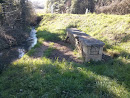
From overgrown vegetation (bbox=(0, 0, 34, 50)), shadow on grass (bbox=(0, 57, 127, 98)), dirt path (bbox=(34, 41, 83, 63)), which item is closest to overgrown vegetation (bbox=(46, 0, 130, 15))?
dirt path (bbox=(34, 41, 83, 63))

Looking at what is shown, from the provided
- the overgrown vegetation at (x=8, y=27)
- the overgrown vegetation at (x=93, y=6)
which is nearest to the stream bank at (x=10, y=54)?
the overgrown vegetation at (x=8, y=27)

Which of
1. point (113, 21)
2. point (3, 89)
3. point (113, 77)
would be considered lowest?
point (3, 89)

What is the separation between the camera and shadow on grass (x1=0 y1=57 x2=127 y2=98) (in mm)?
2537

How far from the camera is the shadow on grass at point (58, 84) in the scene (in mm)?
2537

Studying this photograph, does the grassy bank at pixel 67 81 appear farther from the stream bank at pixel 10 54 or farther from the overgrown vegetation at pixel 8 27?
the overgrown vegetation at pixel 8 27

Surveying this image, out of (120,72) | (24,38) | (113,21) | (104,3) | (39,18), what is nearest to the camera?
(120,72)

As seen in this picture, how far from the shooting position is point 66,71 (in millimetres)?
3477

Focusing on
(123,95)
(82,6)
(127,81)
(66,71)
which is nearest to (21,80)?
(66,71)

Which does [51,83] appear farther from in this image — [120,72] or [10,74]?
[120,72]

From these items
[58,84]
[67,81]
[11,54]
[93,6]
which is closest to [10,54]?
[11,54]

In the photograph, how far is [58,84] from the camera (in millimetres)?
2885

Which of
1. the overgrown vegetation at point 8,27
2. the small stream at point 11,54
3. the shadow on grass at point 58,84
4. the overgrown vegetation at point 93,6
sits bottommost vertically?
the small stream at point 11,54

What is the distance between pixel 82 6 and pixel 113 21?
10.8m

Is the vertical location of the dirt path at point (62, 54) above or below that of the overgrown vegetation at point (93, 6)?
below
